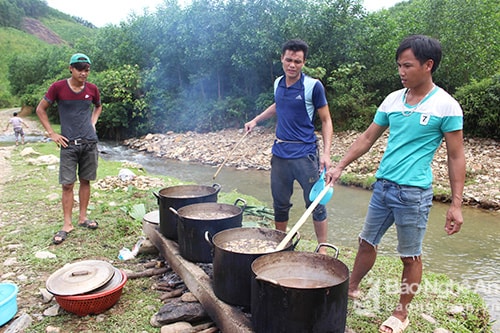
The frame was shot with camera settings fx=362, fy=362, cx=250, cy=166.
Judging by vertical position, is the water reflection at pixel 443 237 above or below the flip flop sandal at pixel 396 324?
below

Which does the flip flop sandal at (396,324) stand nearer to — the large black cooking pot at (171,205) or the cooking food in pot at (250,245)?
the cooking food in pot at (250,245)

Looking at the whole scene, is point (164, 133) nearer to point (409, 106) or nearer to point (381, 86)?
point (381, 86)

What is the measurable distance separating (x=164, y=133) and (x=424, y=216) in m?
19.8

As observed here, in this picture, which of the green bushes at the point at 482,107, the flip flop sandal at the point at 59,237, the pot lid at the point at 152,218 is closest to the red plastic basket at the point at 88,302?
the pot lid at the point at 152,218

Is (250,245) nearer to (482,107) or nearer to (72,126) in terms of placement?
(72,126)

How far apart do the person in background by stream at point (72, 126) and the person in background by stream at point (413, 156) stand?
3307 mm

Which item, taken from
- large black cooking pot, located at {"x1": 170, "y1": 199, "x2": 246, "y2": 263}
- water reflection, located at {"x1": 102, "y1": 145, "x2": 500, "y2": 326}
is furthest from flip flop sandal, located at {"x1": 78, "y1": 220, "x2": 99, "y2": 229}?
water reflection, located at {"x1": 102, "y1": 145, "x2": 500, "y2": 326}

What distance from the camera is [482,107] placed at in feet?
38.7

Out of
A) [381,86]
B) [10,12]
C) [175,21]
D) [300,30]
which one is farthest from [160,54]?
[10,12]

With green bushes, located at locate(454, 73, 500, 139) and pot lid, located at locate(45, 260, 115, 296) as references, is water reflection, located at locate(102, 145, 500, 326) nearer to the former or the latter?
pot lid, located at locate(45, 260, 115, 296)

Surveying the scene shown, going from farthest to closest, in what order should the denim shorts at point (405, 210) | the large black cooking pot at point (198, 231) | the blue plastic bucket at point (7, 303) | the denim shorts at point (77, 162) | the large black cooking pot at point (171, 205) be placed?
1. the denim shorts at point (77, 162)
2. the large black cooking pot at point (171, 205)
3. the large black cooking pot at point (198, 231)
4. the blue plastic bucket at point (7, 303)
5. the denim shorts at point (405, 210)

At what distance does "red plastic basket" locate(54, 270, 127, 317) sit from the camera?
2727mm

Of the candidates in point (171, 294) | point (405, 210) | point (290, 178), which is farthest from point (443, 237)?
point (171, 294)

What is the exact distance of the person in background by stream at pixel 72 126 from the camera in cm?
408
